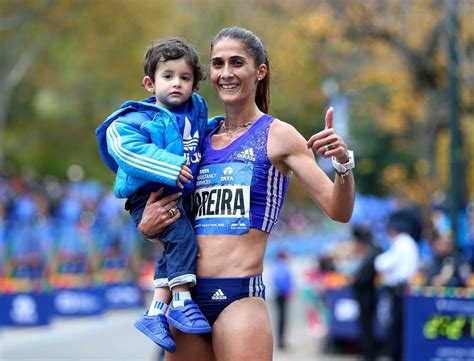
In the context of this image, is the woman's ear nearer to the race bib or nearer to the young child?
the young child

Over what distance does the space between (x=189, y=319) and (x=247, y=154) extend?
0.84 metres

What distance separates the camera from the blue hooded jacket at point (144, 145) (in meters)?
5.25

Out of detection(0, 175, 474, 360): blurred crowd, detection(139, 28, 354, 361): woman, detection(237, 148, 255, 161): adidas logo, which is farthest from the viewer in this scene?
detection(0, 175, 474, 360): blurred crowd

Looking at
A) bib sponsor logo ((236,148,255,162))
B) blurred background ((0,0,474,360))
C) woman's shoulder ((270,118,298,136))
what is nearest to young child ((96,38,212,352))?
bib sponsor logo ((236,148,255,162))

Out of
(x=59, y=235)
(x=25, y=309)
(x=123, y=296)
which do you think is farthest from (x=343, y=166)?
(x=123, y=296)

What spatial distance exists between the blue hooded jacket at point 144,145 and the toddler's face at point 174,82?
0.23 feet

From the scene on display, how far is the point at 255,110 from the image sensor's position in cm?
562

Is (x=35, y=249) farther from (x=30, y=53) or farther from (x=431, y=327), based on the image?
(x=431, y=327)

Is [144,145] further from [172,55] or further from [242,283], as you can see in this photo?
[242,283]

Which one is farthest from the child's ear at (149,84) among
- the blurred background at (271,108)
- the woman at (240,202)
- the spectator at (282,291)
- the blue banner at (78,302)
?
the blue banner at (78,302)

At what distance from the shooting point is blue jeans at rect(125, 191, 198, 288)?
208 inches

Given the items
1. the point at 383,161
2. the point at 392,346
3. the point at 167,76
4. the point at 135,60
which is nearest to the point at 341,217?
the point at 167,76

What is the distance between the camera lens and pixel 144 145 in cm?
A: 533

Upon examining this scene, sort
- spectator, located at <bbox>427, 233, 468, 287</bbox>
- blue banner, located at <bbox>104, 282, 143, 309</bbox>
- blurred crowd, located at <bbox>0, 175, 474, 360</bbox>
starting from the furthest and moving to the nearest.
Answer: blue banner, located at <bbox>104, 282, 143, 309</bbox> < blurred crowd, located at <bbox>0, 175, 474, 360</bbox> < spectator, located at <bbox>427, 233, 468, 287</bbox>
